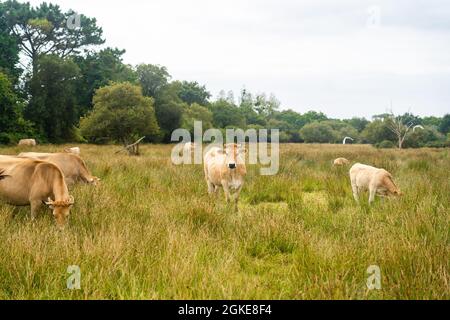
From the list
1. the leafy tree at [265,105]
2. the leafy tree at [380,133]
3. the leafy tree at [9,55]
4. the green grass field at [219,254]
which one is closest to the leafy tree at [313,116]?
the leafy tree at [265,105]

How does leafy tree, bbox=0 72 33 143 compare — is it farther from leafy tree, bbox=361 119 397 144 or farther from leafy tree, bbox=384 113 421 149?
leafy tree, bbox=361 119 397 144

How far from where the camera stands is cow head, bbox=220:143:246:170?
8.53 m

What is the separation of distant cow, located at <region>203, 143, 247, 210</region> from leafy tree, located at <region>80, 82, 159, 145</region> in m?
14.6

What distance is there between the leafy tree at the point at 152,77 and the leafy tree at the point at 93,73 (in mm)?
3648

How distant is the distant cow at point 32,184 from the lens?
5.70m

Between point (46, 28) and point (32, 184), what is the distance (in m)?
45.8

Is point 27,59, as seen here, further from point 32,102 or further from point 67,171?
point 67,171

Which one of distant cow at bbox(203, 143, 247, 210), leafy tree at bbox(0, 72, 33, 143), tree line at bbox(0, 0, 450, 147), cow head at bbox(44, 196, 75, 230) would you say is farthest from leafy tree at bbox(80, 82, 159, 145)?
cow head at bbox(44, 196, 75, 230)

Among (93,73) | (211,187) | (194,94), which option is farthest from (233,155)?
(194,94)

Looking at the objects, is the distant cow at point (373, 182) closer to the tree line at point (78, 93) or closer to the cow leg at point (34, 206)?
the cow leg at point (34, 206)

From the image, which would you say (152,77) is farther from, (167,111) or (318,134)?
(318,134)

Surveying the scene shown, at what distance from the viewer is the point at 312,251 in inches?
168
